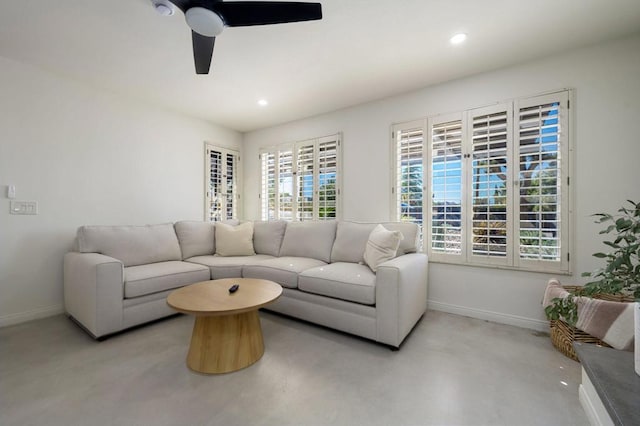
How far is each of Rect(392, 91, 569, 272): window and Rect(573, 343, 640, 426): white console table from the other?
1.25m

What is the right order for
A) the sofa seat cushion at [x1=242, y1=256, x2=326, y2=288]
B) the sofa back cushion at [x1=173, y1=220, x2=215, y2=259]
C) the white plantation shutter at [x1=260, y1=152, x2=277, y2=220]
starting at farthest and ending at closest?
the white plantation shutter at [x1=260, y1=152, x2=277, y2=220] < the sofa back cushion at [x1=173, y1=220, x2=215, y2=259] < the sofa seat cushion at [x1=242, y1=256, x2=326, y2=288]

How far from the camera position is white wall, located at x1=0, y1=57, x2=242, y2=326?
2.48m

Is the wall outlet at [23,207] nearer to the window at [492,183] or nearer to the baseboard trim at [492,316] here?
the window at [492,183]

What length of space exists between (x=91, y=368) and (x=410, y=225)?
2.82 metres

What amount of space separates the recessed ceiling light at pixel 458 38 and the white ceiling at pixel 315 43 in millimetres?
46

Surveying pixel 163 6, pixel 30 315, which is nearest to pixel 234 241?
pixel 30 315

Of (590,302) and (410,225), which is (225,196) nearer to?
(410,225)

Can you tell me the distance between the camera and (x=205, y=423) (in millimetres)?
1323

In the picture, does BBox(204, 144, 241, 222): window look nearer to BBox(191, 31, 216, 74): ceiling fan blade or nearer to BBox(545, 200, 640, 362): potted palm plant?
BBox(191, 31, 216, 74): ceiling fan blade

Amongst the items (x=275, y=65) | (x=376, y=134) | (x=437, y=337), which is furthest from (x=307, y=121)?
(x=437, y=337)

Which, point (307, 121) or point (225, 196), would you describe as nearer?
point (307, 121)

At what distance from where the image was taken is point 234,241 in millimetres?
3428

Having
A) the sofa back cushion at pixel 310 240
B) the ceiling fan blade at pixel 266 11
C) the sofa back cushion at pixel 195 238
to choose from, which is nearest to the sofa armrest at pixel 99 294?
the sofa back cushion at pixel 195 238

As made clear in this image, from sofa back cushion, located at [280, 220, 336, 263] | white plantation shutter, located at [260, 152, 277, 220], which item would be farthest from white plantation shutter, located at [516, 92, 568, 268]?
white plantation shutter, located at [260, 152, 277, 220]
